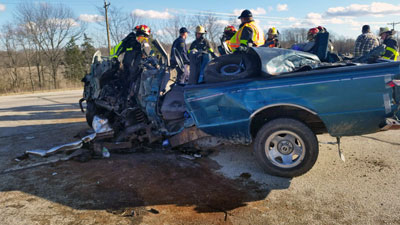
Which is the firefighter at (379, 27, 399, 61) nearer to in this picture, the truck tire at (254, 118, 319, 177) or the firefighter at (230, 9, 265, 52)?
the firefighter at (230, 9, 265, 52)

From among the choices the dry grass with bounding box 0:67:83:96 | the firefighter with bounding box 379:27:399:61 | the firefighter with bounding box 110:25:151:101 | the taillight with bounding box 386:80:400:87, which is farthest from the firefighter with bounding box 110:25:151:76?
the dry grass with bounding box 0:67:83:96

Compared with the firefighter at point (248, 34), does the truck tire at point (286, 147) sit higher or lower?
lower

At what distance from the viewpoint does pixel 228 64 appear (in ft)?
13.6

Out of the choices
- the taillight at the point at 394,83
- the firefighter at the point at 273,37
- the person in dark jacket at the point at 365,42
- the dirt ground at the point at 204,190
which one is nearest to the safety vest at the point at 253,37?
the dirt ground at the point at 204,190

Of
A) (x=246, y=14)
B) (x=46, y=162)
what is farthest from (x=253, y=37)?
(x=46, y=162)

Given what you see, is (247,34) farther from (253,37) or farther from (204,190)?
(204,190)

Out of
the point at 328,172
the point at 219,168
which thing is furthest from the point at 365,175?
the point at 219,168

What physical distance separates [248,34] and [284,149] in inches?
108

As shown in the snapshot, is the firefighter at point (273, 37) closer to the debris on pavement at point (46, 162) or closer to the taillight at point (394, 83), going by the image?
the taillight at point (394, 83)

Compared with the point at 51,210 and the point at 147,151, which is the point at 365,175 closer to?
the point at 147,151

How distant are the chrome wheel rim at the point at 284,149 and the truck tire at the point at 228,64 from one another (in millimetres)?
881

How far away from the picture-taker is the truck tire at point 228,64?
3.87m

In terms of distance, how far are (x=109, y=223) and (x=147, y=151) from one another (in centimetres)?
236

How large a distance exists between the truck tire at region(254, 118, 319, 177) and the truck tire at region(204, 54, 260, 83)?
2.38 feet
